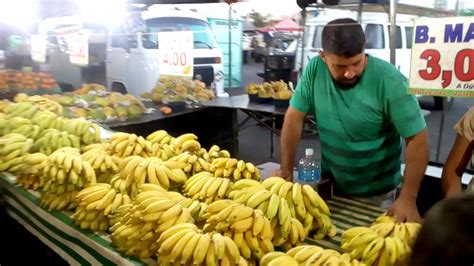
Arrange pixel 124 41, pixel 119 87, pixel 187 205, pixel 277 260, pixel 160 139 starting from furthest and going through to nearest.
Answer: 1. pixel 124 41
2. pixel 119 87
3. pixel 160 139
4. pixel 187 205
5. pixel 277 260

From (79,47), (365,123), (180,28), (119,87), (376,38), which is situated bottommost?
(119,87)

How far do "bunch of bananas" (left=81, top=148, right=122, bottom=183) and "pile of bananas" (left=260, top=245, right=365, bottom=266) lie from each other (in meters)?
1.25

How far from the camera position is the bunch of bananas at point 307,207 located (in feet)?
6.32

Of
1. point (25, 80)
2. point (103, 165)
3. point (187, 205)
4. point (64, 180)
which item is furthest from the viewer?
point (25, 80)

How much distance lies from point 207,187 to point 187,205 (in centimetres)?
16

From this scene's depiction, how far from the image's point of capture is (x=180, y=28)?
7773 mm

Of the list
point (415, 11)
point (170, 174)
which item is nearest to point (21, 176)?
point (170, 174)

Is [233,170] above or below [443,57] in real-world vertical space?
below

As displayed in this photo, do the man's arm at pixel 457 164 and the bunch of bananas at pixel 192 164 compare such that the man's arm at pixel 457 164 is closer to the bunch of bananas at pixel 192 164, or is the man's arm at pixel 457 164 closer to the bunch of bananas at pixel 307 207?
the bunch of bananas at pixel 307 207

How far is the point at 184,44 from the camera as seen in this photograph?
15.9 ft

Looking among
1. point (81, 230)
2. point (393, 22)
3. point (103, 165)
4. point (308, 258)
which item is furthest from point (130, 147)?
point (393, 22)

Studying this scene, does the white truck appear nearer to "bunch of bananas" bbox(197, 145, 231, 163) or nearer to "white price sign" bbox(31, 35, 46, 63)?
"white price sign" bbox(31, 35, 46, 63)

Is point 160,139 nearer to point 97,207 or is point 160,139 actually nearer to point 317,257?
point 97,207

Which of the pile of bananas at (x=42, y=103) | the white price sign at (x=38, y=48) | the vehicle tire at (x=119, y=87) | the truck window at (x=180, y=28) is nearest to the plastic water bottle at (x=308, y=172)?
the pile of bananas at (x=42, y=103)
